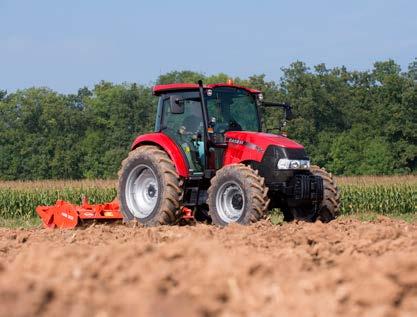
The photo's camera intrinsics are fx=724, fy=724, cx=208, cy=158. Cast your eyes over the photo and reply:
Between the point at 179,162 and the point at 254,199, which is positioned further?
the point at 179,162

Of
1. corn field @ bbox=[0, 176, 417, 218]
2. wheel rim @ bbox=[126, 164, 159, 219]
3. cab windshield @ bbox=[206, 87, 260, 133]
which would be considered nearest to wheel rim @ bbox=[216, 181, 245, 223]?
cab windshield @ bbox=[206, 87, 260, 133]

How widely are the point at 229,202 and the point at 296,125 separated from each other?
41.8 m

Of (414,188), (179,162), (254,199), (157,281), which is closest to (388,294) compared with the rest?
(157,281)

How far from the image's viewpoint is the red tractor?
10156 millimetres

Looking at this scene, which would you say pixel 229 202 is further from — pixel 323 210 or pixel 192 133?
pixel 323 210

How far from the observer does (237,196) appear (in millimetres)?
10109

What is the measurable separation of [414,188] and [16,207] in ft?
43.6

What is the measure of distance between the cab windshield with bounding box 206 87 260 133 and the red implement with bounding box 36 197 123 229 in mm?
2309

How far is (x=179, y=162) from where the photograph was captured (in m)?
10.8

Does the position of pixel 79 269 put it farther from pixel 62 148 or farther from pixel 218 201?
pixel 62 148

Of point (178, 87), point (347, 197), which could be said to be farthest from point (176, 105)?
point (347, 197)

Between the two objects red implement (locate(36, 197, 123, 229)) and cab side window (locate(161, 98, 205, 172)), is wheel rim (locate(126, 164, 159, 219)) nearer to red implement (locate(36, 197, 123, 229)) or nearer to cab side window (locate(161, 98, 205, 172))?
red implement (locate(36, 197, 123, 229))

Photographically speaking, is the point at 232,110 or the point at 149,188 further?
the point at 149,188

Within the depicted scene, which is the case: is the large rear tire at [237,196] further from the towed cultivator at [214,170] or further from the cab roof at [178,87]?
the cab roof at [178,87]
